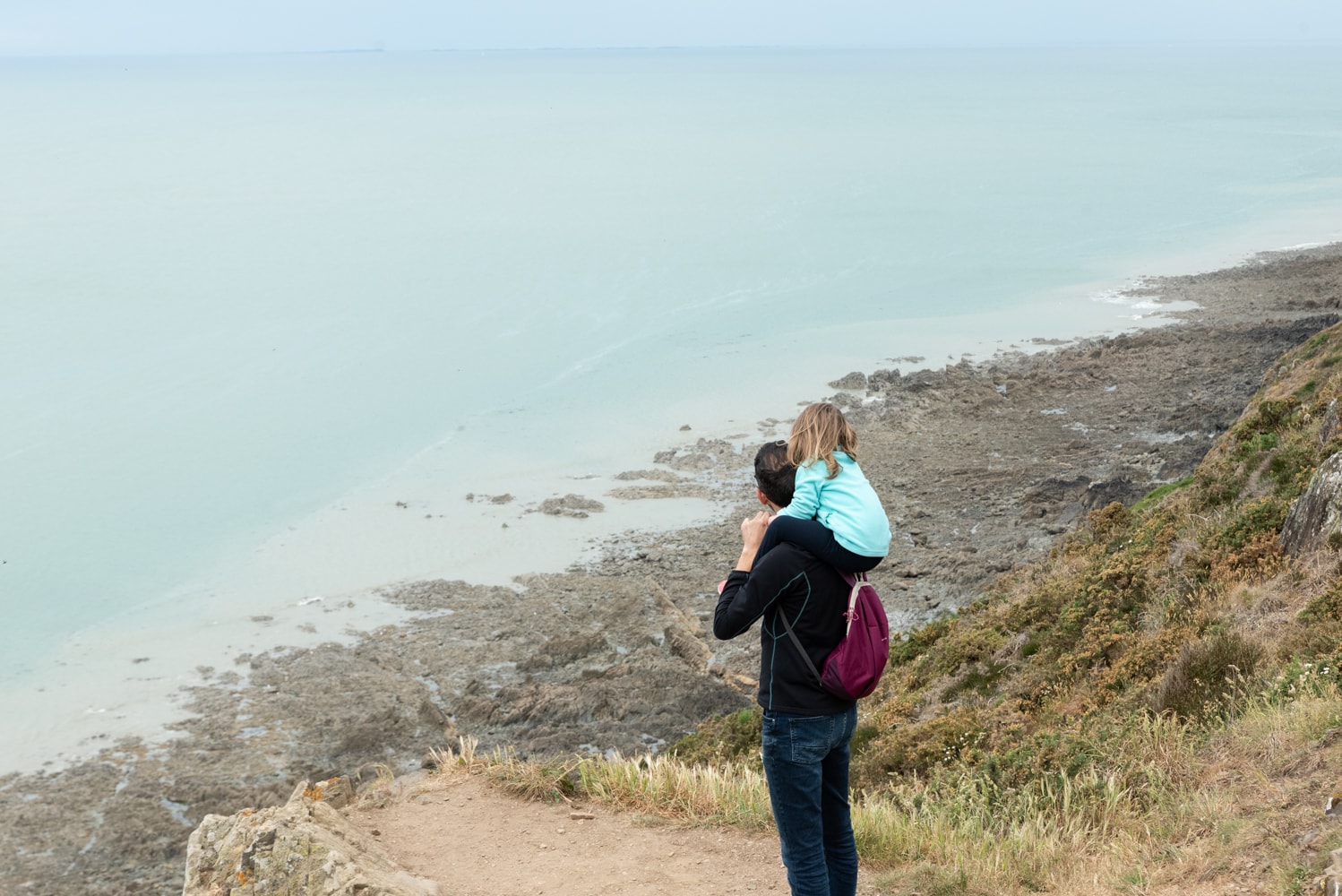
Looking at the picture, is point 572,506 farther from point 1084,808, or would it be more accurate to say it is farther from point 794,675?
point 794,675

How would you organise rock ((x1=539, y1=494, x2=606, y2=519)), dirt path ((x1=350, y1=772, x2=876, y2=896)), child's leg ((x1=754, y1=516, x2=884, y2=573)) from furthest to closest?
1. rock ((x1=539, y1=494, x2=606, y2=519))
2. dirt path ((x1=350, y1=772, x2=876, y2=896))
3. child's leg ((x1=754, y1=516, x2=884, y2=573))

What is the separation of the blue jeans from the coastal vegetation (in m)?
1.08

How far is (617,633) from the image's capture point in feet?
57.1

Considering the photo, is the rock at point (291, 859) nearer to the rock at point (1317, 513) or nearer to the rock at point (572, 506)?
the rock at point (1317, 513)

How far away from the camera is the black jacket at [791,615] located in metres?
4.30

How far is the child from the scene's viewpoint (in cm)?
430

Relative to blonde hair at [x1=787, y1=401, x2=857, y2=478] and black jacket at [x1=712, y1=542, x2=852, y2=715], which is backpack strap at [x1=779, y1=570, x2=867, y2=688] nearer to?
black jacket at [x1=712, y1=542, x2=852, y2=715]

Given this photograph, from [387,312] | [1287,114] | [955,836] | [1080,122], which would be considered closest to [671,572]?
[955,836]

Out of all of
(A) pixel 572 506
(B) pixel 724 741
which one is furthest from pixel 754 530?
(A) pixel 572 506

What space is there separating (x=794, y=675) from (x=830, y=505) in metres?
0.67

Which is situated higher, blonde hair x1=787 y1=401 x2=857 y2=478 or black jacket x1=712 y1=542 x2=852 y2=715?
blonde hair x1=787 y1=401 x2=857 y2=478

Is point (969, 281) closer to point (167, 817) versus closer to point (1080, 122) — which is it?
point (167, 817)

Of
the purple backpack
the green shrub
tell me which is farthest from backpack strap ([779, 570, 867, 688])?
the green shrub

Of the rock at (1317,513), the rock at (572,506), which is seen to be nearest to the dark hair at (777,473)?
the rock at (1317,513)
